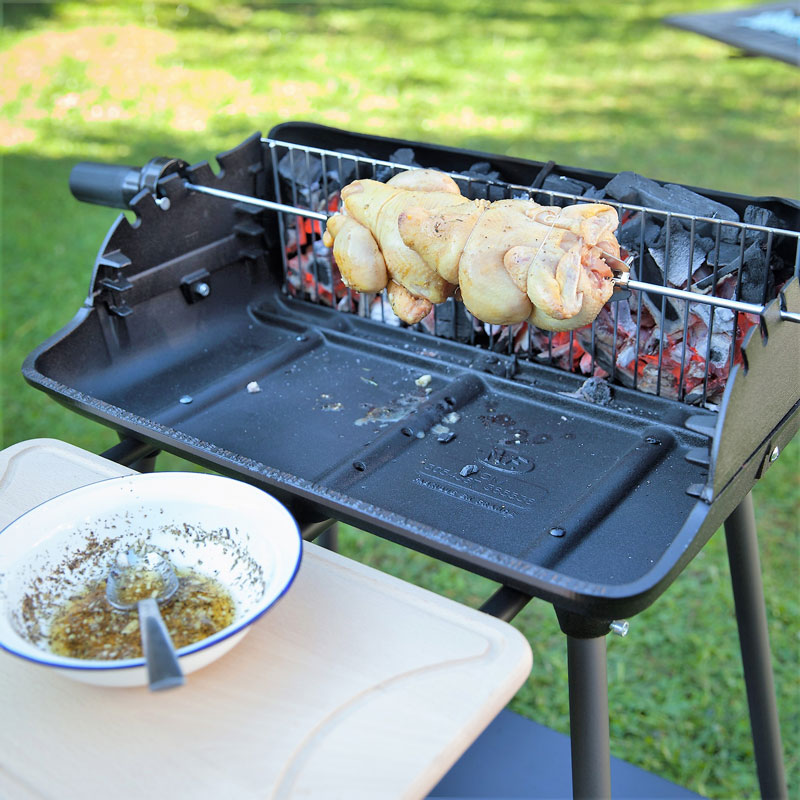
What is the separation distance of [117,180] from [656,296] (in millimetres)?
987

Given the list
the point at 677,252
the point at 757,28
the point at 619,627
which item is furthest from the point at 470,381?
the point at 757,28

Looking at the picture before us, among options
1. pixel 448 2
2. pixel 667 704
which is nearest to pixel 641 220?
pixel 667 704

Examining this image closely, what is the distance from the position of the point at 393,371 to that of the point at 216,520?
57cm

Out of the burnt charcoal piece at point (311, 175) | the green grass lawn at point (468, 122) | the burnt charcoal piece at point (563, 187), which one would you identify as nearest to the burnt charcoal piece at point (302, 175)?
the burnt charcoal piece at point (311, 175)

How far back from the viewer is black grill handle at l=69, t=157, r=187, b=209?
1603mm

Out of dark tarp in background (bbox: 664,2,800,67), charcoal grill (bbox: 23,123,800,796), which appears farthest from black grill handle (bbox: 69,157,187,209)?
dark tarp in background (bbox: 664,2,800,67)

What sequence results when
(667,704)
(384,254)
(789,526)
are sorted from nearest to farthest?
(384,254) < (667,704) < (789,526)

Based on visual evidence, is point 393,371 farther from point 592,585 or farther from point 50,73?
point 50,73

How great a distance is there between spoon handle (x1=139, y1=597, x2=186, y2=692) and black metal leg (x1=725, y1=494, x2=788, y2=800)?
1.09 meters

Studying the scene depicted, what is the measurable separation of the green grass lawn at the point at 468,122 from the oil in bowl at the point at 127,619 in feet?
4.64

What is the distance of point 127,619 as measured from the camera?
101cm

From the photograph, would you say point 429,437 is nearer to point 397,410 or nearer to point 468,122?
point 397,410

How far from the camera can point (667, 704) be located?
2.21 meters

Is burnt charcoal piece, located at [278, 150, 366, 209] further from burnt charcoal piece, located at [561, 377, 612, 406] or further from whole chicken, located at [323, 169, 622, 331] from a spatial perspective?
burnt charcoal piece, located at [561, 377, 612, 406]
